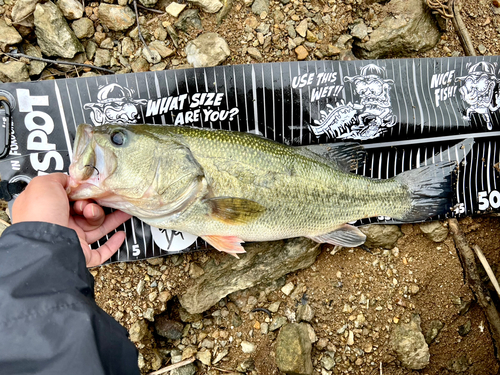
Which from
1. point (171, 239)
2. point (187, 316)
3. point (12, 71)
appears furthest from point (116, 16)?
point (187, 316)

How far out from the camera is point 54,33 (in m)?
3.28

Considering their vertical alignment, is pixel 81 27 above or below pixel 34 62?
above

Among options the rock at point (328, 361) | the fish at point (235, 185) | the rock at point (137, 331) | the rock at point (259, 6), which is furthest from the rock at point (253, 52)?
the rock at point (328, 361)

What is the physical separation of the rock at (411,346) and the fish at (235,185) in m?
1.08

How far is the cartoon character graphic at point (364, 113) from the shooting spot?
356 centimetres

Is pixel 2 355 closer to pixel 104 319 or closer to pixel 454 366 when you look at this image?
pixel 104 319

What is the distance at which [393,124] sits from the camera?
362 cm

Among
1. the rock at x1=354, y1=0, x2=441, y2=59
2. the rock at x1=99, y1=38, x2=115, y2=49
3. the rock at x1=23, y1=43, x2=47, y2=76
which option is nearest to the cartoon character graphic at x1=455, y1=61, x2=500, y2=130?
the rock at x1=354, y1=0, x2=441, y2=59

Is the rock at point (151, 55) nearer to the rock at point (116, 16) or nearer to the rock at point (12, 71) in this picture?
the rock at point (116, 16)

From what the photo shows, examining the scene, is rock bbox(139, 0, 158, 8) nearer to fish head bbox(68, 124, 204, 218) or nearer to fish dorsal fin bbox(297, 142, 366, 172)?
fish head bbox(68, 124, 204, 218)

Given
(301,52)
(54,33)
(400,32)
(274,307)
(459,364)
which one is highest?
(54,33)

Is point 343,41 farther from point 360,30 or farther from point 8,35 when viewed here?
point 8,35

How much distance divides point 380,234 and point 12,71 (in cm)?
395

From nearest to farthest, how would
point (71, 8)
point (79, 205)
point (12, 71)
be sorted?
point (79, 205) → point (12, 71) → point (71, 8)
